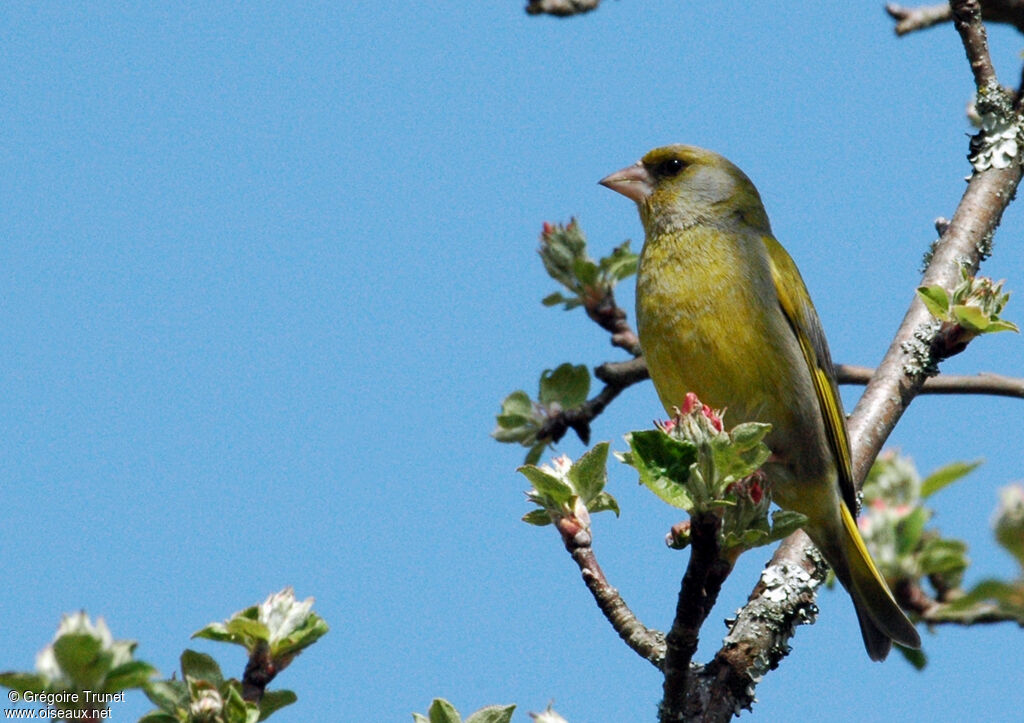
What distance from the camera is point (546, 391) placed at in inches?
182

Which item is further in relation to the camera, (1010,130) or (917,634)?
(1010,130)

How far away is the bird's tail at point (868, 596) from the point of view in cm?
416

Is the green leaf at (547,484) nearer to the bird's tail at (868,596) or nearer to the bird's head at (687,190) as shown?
the bird's tail at (868,596)

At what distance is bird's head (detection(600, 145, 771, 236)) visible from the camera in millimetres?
5137

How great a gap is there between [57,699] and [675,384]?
273 cm

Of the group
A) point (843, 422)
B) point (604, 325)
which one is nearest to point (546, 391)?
point (604, 325)

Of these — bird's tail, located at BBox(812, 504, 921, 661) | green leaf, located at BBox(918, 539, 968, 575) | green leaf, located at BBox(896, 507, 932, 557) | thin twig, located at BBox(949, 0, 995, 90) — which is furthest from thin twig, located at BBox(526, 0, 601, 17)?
green leaf, located at BBox(918, 539, 968, 575)

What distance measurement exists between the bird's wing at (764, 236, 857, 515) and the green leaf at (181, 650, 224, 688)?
2.71 metres

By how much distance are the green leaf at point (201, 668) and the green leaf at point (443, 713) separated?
1.51 feet

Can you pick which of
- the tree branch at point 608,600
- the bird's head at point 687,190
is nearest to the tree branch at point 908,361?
the tree branch at point 608,600

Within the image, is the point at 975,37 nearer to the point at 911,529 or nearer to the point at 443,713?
the point at 911,529

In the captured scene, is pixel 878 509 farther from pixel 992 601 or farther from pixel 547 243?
pixel 992 601

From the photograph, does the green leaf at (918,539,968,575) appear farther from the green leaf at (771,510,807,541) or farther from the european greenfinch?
the green leaf at (771,510,807,541)

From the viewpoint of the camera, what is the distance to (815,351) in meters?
4.74
